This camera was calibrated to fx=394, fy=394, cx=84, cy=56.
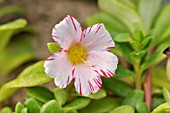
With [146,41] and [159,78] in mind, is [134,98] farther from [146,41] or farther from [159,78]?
[159,78]

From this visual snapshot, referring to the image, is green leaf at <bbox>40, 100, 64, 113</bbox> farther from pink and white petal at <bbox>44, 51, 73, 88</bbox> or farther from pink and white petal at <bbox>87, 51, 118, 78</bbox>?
pink and white petal at <bbox>87, 51, 118, 78</bbox>

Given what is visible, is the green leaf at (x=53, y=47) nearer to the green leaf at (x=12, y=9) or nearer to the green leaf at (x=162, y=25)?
the green leaf at (x=162, y=25)

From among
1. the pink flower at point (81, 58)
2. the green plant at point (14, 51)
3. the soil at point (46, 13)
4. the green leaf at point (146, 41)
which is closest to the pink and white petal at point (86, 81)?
the pink flower at point (81, 58)

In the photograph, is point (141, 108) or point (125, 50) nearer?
point (141, 108)

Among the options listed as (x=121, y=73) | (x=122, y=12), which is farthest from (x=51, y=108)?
(x=122, y=12)

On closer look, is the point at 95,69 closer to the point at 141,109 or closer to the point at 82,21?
the point at 141,109

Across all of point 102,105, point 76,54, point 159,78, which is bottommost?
point 159,78

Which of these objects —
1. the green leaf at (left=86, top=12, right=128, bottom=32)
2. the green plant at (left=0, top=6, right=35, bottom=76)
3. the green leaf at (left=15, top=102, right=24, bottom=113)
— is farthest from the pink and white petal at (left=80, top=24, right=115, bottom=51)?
the green plant at (left=0, top=6, right=35, bottom=76)

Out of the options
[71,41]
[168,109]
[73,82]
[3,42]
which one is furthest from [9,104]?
[168,109]
